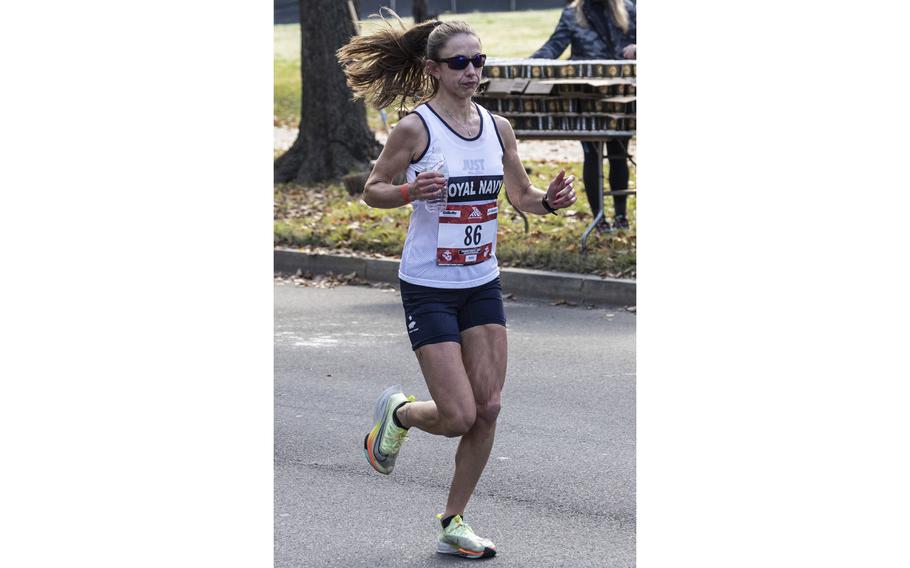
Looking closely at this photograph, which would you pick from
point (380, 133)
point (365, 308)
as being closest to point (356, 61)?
point (365, 308)

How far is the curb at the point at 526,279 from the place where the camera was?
10.8 metres

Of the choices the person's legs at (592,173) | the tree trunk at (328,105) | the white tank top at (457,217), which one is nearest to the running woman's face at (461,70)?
the white tank top at (457,217)

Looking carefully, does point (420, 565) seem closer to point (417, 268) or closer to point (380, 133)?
point (417, 268)

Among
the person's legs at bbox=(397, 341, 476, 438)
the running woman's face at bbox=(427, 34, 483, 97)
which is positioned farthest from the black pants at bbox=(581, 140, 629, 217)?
the person's legs at bbox=(397, 341, 476, 438)

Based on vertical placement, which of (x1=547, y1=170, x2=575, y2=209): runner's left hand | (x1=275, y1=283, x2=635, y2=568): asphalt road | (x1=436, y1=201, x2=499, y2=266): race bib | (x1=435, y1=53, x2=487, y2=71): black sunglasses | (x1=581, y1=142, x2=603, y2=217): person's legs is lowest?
(x1=275, y1=283, x2=635, y2=568): asphalt road

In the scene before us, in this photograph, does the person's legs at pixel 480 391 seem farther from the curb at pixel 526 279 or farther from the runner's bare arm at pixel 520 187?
the curb at pixel 526 279

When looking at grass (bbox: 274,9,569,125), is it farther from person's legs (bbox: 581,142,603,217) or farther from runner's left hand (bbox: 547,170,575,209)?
runner's left hand (bbox: 547,170,575,209)

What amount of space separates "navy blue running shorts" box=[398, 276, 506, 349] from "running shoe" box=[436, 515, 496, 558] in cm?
65

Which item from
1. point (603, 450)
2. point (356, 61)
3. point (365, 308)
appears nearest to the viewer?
point (356, 61)

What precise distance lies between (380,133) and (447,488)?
1652 centimetres

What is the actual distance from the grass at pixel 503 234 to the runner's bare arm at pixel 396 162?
5.90 m

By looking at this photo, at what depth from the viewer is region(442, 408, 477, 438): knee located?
5188mm

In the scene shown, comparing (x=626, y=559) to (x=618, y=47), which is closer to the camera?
(x=626, y=559)

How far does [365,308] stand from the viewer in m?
10.8
